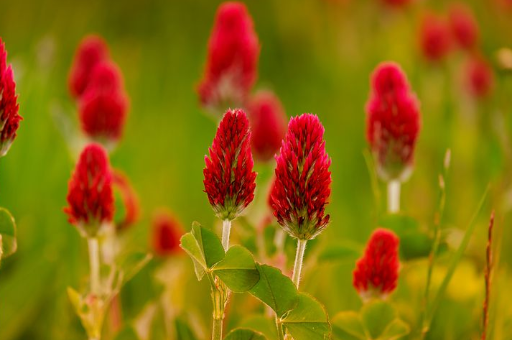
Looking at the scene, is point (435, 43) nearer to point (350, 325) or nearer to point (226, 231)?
point (350, 325)

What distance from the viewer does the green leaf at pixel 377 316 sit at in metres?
1.03

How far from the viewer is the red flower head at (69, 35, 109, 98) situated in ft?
5.90

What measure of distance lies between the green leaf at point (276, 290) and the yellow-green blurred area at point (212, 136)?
0.35 m

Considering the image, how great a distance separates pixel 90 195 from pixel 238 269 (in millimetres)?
301

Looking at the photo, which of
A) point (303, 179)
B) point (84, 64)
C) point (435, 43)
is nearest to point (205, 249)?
point (303, 179)

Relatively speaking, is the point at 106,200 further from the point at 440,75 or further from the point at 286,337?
the point at 440,75

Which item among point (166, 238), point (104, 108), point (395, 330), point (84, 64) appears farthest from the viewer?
point (84, 64)

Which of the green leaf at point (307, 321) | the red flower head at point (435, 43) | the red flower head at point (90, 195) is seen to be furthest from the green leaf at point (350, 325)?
the red flower head at point (435, 43)

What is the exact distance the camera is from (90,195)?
1.08m

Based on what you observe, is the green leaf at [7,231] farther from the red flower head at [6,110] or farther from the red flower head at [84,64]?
the red flower head at [84,64]

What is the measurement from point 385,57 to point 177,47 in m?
1.21

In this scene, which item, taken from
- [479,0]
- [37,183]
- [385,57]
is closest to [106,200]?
[37,183]

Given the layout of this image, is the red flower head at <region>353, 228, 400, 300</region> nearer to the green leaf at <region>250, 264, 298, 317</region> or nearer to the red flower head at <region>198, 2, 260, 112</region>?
the green leaf at <region>250, 264, 298, 317</region>

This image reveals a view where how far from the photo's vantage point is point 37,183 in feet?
6.53
